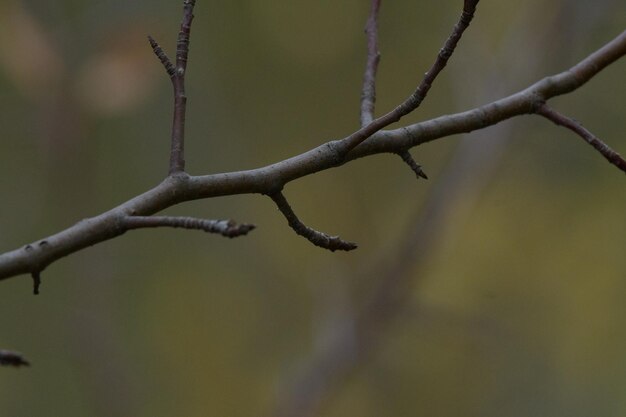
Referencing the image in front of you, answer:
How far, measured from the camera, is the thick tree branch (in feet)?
2.44

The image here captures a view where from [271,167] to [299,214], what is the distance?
3.72 m

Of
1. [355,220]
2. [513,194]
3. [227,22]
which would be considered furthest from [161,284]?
[513,194]

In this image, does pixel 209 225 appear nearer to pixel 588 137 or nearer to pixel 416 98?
pixel 416 98

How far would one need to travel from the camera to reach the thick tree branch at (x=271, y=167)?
745mm

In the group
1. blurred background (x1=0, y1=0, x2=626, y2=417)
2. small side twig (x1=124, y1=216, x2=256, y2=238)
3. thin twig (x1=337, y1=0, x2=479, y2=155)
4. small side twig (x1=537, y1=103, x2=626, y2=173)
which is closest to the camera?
small side twig (x1=124, y1=216, x2=256, y2=238)

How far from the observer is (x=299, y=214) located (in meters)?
4.54

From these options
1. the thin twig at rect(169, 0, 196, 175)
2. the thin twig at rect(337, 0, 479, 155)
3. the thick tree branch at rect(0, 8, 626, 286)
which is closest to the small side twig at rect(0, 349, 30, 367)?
the thick tree branch at rect(0, 8, 626, 286)

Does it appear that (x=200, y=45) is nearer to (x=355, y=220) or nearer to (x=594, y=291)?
(x=355, y=220)

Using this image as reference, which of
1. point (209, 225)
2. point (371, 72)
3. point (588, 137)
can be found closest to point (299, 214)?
point (371, 72)

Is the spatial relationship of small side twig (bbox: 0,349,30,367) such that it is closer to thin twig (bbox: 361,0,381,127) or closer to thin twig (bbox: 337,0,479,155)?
thin twig (bbox: 337,0,479,155)

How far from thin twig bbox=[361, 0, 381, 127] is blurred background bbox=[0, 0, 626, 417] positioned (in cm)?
218

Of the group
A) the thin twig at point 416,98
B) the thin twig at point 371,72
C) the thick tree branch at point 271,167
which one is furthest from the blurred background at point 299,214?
the thin twig at point 416,98

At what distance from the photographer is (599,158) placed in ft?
14.2

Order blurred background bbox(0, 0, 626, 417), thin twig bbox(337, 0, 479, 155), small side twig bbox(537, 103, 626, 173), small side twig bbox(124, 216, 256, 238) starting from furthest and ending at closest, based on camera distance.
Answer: blurred background bbox(0, 0, 626, 417) → small side twig bbox(537, 103, 626, 173) → thin twig bbox(337, 0, 479, 155) → small side twig bbox(124, 216, 256, 238)
